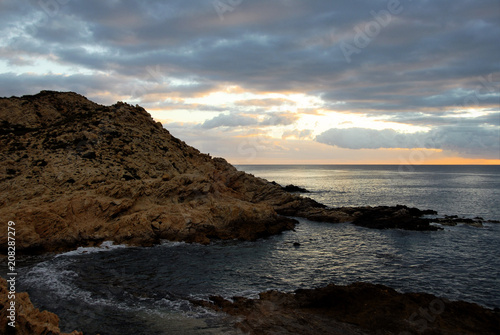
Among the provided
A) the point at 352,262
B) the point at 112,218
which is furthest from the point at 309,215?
the point at 112,218

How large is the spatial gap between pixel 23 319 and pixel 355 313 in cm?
1482

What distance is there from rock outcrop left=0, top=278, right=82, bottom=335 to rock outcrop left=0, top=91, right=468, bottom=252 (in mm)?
18796

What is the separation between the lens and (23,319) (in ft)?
35.3

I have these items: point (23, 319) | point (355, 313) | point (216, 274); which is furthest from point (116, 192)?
point (355, 313)

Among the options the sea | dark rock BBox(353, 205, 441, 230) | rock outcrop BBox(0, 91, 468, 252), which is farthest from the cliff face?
dark rock BBox(353, 205, 441, 230)

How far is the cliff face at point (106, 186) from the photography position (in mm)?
30562

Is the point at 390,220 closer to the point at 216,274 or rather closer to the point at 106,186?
the point at 216,274

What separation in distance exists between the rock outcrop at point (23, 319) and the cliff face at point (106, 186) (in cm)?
1886

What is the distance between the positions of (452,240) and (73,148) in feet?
156

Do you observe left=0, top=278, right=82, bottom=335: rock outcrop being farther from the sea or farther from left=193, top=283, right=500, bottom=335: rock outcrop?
left=193, top=283, right=500, bottom=335: rock outcrop

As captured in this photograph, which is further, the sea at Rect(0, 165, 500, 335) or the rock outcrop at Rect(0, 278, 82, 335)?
the sea at Rect(0, 165, 500, 335)

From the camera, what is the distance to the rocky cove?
30000 mm

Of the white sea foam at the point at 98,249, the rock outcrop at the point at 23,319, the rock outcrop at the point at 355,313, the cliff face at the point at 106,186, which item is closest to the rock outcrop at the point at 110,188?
the cliff face at the point at 106,186

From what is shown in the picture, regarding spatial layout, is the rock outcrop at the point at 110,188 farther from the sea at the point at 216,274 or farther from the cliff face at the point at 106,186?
the sea at the point at 216,274
